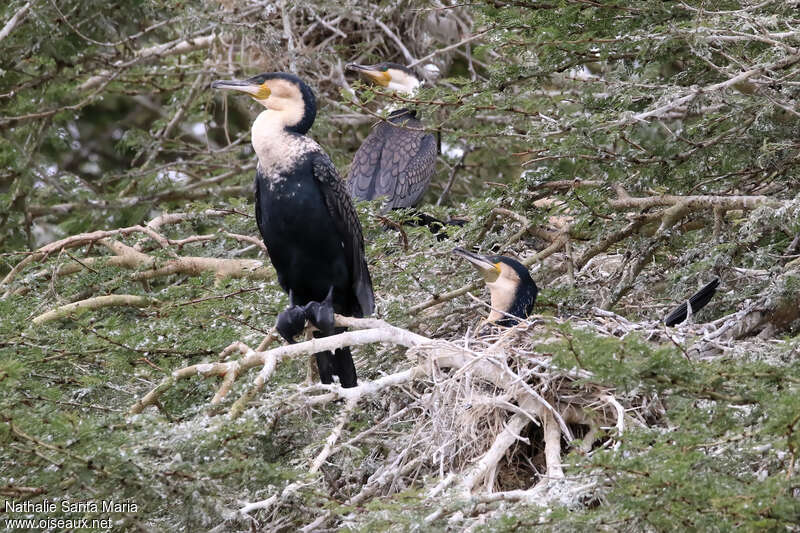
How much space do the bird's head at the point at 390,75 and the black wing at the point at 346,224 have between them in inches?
107

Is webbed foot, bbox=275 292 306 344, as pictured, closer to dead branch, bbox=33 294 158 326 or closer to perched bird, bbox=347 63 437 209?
dead branch, bbox=33 294 158 326

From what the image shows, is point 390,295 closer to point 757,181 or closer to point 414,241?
point 414,241

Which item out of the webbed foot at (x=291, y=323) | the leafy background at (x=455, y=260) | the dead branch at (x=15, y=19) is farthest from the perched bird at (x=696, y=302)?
the dead branch at (x=15, y=19)

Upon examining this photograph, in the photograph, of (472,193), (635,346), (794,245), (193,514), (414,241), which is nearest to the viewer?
(635,346)

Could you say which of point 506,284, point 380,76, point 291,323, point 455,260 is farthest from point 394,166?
point 291,323

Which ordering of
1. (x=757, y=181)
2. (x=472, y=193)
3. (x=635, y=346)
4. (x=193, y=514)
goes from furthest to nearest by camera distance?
(x=472, y=193) → (x=757, y=181) → (x=193, y=514) → (x=635, y=346)

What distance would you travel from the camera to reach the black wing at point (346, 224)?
13.7ft

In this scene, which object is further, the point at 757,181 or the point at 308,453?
the point at 757,181

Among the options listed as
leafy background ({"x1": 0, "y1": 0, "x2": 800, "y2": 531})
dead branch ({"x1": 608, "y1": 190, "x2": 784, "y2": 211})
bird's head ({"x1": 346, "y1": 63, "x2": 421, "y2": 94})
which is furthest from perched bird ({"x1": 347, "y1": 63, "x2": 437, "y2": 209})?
dead branch ({"x1": 608, "y1": 190, "x2": 784, "y2": 211})

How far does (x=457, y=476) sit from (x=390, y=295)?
5.13 ft

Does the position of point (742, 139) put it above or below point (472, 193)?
above

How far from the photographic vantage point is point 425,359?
340cm

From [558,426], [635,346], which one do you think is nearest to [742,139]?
[558,426]

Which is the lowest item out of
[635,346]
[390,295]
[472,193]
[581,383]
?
[472,193]
